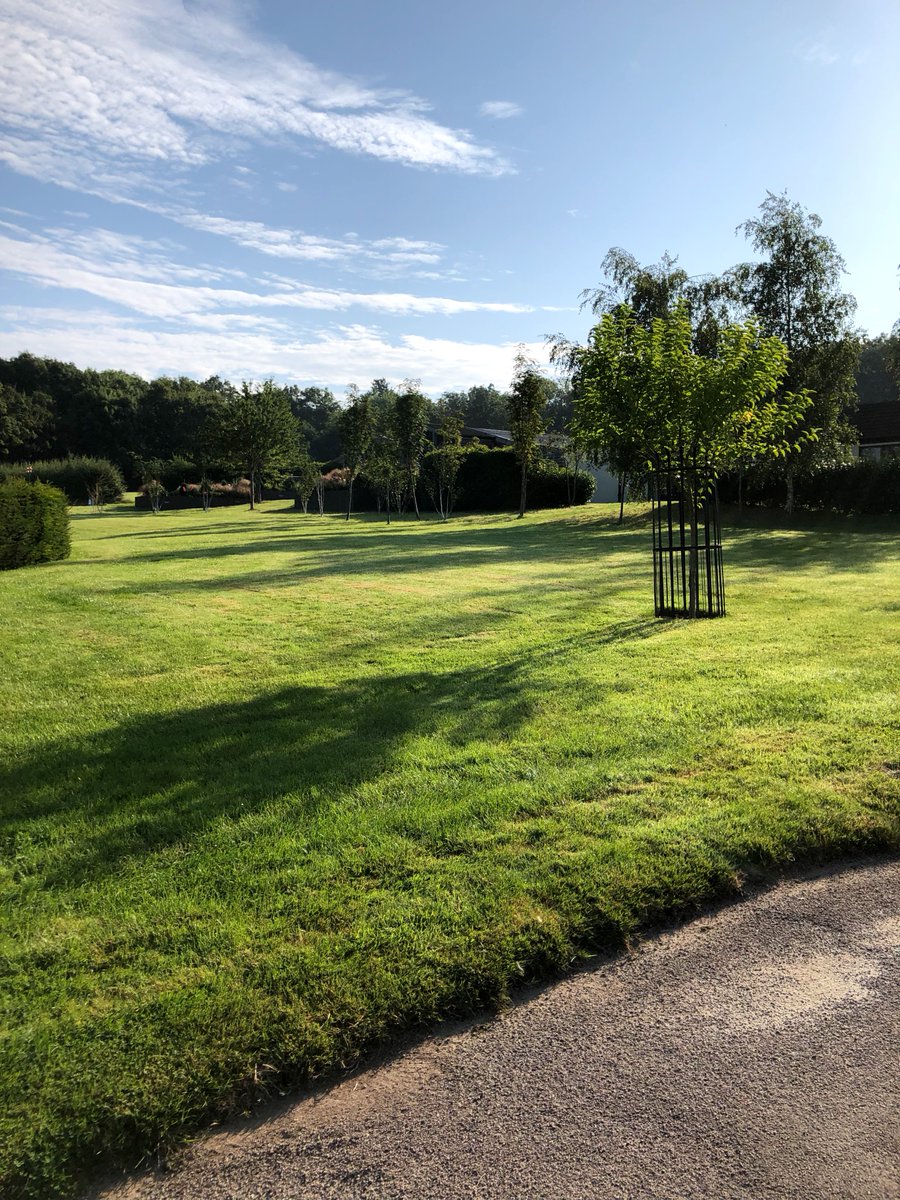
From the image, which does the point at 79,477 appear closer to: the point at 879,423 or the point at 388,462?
the point at 388,462

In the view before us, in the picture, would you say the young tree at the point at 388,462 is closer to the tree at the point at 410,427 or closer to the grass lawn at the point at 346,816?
the tree at the point at 410,427

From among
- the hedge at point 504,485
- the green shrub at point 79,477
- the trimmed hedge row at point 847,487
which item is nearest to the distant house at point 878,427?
the trimmed hedge row at point 847,487

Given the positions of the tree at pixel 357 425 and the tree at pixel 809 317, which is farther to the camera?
the tree at pixel 357 425

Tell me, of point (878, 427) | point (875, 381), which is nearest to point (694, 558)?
point (878, 427)

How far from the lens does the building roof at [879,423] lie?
34938 millimetres

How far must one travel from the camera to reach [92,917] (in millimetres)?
2943

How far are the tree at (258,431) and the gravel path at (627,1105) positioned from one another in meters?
42.0

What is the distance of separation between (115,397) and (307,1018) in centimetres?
7524

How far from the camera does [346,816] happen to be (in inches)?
148

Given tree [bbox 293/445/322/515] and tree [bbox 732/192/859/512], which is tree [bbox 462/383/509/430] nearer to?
tree [bbox 293/445/322/515]

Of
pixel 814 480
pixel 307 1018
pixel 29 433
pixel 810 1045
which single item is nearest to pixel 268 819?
pixel 307 1018

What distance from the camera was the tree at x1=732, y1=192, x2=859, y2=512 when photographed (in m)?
23.7

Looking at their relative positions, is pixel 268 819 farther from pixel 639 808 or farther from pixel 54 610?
pixel 54 610

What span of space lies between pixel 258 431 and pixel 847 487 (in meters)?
29.9
